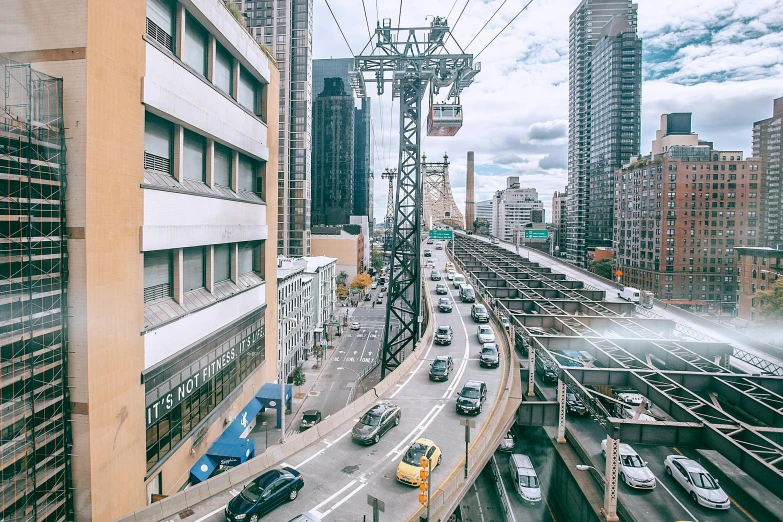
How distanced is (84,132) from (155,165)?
438 centimetres

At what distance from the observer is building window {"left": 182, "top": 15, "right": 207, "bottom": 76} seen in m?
17.8

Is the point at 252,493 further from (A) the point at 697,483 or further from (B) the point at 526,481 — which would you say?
(A) the point at 697,483

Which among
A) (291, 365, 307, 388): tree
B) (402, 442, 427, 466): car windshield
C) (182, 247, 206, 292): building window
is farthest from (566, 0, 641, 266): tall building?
(182, 247, 206, 292): building window

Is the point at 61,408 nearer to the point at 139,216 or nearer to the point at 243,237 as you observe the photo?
the point at 139,216

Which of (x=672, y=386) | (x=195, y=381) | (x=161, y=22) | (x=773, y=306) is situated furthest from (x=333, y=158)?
(x=672, y=386)

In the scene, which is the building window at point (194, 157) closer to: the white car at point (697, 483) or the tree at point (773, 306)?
the white car at point (697, 483)

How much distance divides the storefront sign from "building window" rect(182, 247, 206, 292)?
10.8 feet

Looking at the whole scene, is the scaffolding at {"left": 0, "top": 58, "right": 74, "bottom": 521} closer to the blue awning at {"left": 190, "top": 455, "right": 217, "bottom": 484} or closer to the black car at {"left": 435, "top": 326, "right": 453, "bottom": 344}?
the blue awning at {"left": 190, "top": 455, "right": 217, "bottom": 484}

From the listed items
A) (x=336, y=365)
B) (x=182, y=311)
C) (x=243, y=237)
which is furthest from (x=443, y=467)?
(x=336, y=365)

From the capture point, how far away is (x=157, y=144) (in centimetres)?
1598

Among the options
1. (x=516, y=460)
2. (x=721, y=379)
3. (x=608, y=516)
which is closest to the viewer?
(x=608, y=516)

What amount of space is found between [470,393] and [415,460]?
6732mm

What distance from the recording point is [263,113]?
2584 centimetres

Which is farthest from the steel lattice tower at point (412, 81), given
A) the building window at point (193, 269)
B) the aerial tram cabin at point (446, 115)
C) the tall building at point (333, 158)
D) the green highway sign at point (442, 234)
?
the tall building at point (333, 158)
